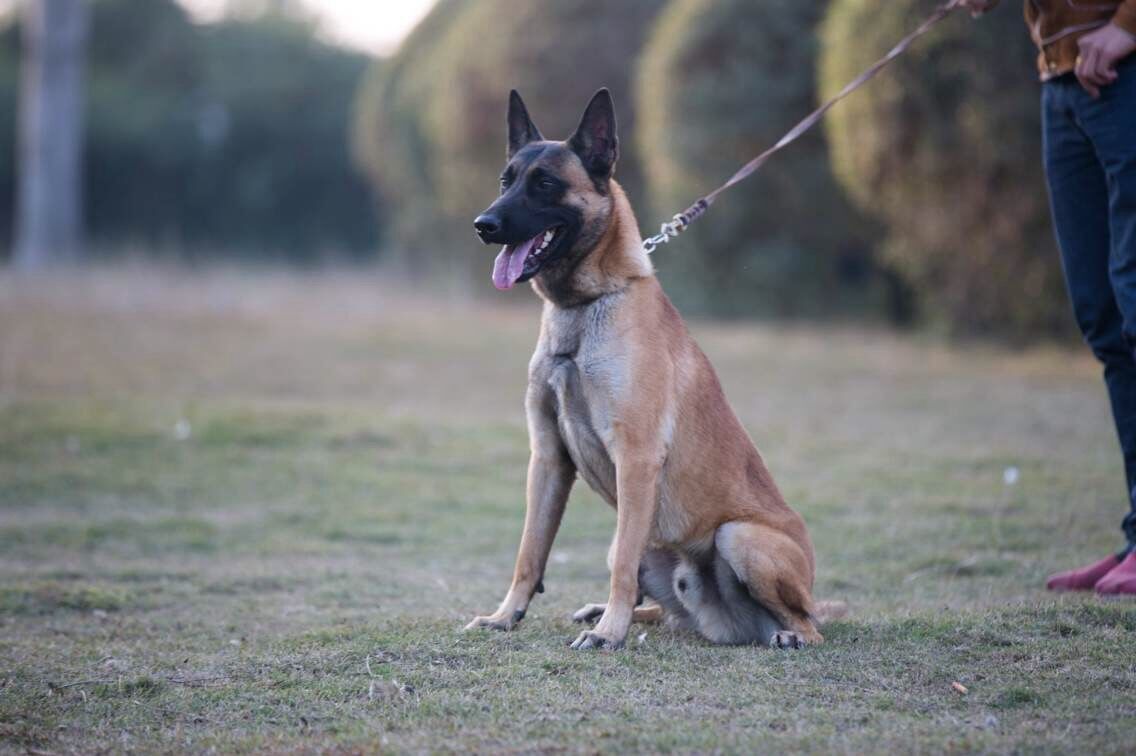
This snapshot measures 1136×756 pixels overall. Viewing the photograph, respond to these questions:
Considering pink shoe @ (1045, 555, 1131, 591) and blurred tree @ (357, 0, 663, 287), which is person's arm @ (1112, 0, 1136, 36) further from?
blurred tree @ (357, 0, 663, 287)

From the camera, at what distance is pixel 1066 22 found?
4723 millimetres

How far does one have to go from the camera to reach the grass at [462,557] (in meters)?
3.49

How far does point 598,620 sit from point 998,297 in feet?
31.8

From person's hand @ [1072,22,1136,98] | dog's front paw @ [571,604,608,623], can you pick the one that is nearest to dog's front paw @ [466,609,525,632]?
dog's front paw @ [571,604,608,623]

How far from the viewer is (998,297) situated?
1304 cm

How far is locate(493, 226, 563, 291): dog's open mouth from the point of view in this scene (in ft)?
14.3

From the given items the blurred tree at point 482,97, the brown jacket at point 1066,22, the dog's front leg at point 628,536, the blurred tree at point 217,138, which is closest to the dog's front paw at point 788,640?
the dog's front leg at point 628,536

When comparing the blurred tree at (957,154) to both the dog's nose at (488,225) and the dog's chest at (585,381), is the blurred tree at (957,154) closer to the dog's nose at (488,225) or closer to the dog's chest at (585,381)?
the dog's chest at (585,381)

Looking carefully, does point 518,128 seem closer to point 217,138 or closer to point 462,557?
point 462,557

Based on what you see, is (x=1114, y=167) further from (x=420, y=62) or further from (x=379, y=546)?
(x=420, y=62)

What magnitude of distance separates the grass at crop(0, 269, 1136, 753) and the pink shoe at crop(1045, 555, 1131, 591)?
12cm

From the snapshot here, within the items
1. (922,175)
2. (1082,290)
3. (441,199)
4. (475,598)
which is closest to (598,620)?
(475,598)

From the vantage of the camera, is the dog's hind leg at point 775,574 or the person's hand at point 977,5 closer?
the dog's hind leg at point 775,574

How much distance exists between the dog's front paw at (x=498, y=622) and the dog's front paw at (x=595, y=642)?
370mm
